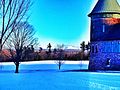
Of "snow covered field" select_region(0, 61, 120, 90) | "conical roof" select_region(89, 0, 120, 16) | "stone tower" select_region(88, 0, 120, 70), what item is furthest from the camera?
"conical roof" select_region(89, 0, 120, 16)

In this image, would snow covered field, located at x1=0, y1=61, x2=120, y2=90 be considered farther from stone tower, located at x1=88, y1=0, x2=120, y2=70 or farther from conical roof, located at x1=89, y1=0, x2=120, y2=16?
conical roof, located at x1=89, y1=0, x2=120, y2=16

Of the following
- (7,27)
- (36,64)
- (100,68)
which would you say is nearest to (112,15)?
(100,68)

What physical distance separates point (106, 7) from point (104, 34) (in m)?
4.16

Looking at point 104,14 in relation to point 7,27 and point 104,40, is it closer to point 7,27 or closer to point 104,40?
point 104,40

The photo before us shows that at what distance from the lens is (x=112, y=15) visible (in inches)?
2126

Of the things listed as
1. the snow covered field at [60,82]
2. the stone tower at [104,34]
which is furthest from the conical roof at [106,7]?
the snow covered field at [60,82]

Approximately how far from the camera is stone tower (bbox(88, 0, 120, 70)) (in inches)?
2064

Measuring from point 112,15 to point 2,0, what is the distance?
1667 inches

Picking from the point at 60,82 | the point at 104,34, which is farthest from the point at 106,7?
the point at 60,82

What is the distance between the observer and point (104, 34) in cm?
5366

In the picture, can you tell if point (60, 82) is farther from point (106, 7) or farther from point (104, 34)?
point (106, 7)

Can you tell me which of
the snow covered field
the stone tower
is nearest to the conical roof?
the stone tower

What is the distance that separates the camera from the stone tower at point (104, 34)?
2064 inches

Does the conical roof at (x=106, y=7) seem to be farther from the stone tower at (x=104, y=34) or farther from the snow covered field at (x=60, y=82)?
the snow covered field at (x=60, y=82)
